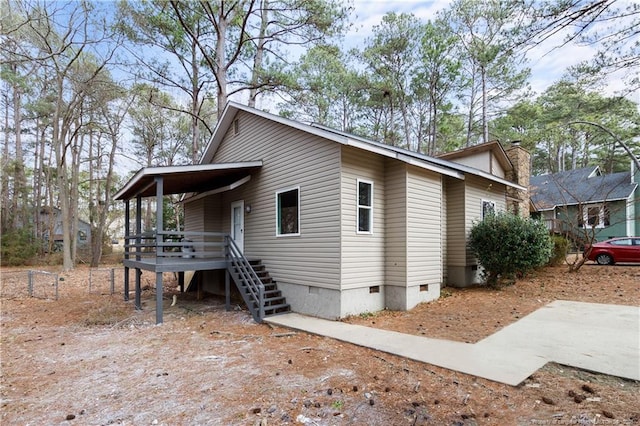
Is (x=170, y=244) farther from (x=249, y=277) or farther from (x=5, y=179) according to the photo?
(x=5, y=179)

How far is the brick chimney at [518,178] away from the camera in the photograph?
A: 12.9 meters

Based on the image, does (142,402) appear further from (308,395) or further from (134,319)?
(134,319)

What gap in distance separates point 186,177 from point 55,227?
28609mm

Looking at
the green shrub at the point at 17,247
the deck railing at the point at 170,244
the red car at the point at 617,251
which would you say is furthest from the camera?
the green shrub at the point at 17,247

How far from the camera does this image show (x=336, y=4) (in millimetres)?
13609

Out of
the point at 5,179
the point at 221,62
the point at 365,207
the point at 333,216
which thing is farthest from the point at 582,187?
the point at 5,179

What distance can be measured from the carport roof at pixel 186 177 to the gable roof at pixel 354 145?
1616mm

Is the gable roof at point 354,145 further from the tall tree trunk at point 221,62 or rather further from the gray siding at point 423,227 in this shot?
the tall tree trunk at point 221,62

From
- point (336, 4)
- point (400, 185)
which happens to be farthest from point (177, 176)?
point (336, 4)

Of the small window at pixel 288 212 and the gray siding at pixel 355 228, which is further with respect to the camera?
the small window at pixel 288 212

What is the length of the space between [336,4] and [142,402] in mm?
14712

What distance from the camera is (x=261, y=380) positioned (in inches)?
161

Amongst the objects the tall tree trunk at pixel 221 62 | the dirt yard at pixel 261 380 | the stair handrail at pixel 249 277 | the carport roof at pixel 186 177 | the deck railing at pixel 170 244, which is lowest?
the dirt yard at pixel 261 380

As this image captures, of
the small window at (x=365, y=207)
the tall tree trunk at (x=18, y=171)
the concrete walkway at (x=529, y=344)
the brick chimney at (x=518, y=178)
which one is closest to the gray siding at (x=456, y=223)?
the concrete walkway at (x=529, y=344)
